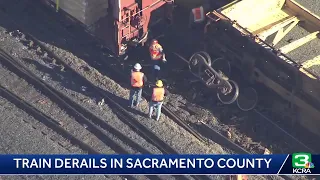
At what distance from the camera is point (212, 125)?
21.1 metres

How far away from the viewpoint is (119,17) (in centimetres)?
2122

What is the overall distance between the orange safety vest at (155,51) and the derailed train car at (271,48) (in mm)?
1462

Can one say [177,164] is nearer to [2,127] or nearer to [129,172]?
[129,172]

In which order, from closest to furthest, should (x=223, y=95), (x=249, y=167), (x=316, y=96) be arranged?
(x=249, y=167) → (x=316, y=96) → (x=223, y=95)

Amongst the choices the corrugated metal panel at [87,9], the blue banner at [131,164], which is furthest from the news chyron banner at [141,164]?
the corrugated metal panel at [87,9]

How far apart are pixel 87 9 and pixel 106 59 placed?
1.70 meters

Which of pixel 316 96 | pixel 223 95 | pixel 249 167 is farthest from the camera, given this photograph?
pixel 223 95

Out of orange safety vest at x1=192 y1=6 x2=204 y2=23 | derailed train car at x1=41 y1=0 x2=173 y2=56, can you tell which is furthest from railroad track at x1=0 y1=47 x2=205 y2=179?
orange safety vest at x1=192 y1=6 x2=204 y2=23

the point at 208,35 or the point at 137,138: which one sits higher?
the point at 208,35

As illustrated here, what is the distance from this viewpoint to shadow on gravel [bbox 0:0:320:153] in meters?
21.3

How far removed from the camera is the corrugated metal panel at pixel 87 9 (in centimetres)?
2155

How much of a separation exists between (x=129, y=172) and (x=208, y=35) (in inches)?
219

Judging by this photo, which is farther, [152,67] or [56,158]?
[152,67]

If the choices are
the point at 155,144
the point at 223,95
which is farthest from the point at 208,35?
the point at 155,144
